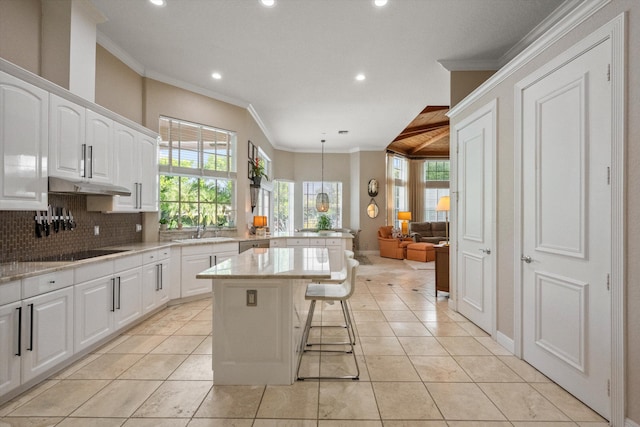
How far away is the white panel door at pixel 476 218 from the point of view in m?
3.20

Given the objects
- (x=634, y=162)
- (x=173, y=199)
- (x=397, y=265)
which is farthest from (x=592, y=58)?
(x=397, y=265)

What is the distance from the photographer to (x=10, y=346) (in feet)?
6.66

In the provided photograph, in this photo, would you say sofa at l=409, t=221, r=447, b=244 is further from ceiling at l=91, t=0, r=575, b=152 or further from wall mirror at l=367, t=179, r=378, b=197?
ceiling at l=91, t=0, r=575, b=152

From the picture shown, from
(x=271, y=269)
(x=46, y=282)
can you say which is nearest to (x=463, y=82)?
(x=271, y=269)

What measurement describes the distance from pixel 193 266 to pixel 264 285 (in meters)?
2.49

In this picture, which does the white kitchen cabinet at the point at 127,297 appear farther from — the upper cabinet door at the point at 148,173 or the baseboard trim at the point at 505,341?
the baseboard trim at the point at 505,341

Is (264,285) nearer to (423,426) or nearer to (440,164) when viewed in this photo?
(423,426)

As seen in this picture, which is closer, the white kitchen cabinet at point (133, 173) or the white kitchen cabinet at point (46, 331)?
the white kitchen cabinet at point (46, 331)

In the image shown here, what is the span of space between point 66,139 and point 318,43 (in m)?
2.72

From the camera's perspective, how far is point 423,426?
185 centimetres

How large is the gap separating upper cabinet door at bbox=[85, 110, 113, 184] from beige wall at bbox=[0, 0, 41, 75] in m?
0.60

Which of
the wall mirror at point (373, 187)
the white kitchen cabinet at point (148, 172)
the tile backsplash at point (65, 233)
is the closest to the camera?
the tile backsplash at point (65, 233)

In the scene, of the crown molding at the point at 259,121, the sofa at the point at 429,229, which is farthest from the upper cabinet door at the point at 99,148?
the sofa at the point at 429,229

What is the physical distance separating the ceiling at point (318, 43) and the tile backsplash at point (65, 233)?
1.93 metres
